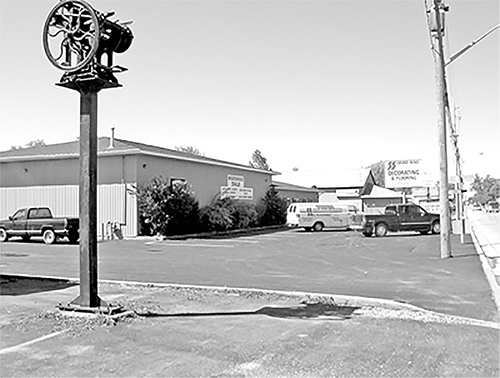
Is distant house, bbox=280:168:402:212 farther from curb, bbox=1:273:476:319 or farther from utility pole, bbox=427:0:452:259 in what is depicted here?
curb, bbox=1:273:476:319

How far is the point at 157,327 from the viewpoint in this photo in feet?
25.9

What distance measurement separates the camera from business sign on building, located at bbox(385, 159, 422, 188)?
61906 millimetres

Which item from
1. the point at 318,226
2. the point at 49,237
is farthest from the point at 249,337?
the point at 318,226

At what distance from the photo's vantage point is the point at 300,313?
8.95 m

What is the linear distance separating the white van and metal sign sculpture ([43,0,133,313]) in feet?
101

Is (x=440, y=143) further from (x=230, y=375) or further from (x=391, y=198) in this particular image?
(x=391, y=198)

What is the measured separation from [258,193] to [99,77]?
37429 millimetres

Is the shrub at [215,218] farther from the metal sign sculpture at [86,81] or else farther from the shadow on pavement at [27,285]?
the metal sign sculpture at [86,81]

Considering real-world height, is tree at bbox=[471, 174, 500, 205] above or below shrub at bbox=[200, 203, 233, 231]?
above

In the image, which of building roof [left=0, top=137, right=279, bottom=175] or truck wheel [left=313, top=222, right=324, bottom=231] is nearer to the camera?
building roof [left=0, top=137, right=279, bottom=175]

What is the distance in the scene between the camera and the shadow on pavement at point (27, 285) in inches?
445

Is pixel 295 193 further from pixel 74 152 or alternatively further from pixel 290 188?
pixel 74 152

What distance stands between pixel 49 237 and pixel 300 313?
20.2m

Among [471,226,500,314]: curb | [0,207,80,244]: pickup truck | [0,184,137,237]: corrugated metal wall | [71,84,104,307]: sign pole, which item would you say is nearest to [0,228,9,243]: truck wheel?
[0,207,80,244]: pickup truck
